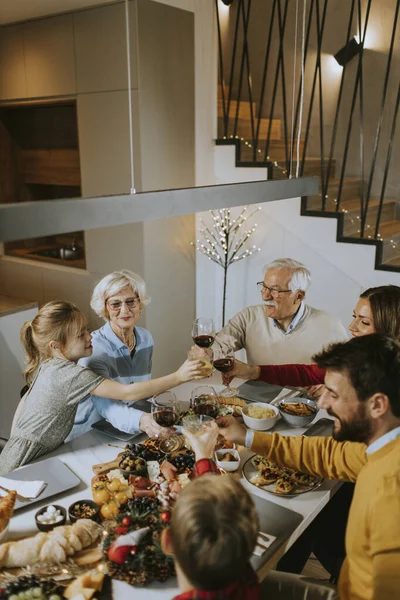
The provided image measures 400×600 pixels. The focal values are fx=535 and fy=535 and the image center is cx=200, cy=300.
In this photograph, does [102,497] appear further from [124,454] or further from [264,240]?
[264,240]

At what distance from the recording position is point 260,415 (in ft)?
6.91

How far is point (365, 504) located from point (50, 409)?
3.95 feet

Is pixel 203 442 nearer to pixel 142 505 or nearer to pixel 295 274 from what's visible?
pixel 142 505

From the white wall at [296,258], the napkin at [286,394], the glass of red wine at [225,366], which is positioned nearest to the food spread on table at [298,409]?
the napkin at [286,394]

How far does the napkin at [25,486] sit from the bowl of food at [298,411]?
3.08 feet

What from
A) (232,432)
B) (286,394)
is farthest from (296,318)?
(232,432)

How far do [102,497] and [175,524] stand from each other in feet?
1.87

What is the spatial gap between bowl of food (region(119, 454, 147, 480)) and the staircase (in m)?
2.49

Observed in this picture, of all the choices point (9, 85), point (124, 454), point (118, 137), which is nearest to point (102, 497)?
point (124, 454)

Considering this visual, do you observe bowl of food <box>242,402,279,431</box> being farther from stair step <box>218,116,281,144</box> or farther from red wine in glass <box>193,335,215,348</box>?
stair step <box>218,116,281,144</box>

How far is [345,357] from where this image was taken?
158 centimetres

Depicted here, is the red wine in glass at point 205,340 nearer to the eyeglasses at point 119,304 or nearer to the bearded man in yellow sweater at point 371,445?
the eyeglasses at point 119,304

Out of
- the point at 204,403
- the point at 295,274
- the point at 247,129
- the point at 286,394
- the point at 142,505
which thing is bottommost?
the point at 286,394

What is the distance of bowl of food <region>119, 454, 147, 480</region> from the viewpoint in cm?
171
